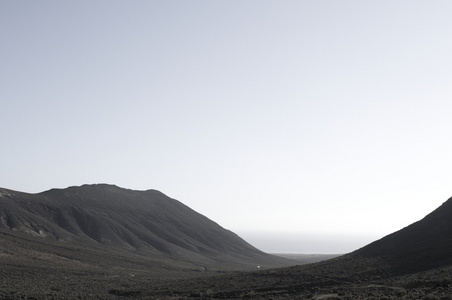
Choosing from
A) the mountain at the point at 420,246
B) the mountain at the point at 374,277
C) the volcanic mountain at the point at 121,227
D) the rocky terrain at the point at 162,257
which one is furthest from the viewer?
the volcanic mountain at the point at 121,227

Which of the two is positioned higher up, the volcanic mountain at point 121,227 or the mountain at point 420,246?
the volcanic mountain at point 121,227

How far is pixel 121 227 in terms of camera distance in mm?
132500

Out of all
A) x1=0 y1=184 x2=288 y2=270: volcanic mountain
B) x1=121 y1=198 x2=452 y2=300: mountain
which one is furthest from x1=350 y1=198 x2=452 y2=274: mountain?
x1=0 y1=184 x2=288 y2=270: volcanic mountain

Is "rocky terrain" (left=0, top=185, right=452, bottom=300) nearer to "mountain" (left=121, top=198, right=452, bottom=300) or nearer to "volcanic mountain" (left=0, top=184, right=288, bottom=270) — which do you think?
"mountain" (left=121, top=198, right=452, bottom=300)

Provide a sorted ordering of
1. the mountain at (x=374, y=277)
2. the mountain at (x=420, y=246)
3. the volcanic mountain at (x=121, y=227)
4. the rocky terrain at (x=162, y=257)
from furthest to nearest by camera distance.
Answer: the volcanic mountain at (x=121, y=227) < the mountain at (x=420, y=246) < the rocky terrain at (x=162, y=257) < the mountain at (x=374, y=277)

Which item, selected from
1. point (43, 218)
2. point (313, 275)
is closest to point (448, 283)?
point (313, 275)

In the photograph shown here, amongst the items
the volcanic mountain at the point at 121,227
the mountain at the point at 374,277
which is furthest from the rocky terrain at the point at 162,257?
the volcanic mountain at the point at 121,227

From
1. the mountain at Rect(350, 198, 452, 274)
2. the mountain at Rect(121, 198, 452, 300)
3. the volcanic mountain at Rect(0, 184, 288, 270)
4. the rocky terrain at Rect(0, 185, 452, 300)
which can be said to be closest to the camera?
the mountain at Rect(121, 198, 452, 300)

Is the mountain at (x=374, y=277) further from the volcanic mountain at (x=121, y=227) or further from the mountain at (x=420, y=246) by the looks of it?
the volcanic mountain at (x=121, y=227)

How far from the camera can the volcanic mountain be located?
107188 millimetres

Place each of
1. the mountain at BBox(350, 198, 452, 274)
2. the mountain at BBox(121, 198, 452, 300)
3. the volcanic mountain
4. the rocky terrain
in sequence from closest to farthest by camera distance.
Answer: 1. the mountain at BBox(121, 198, 452, 300)
2. the rocky terrain
3. the mountain at BBox(350, 198, 452, 274)
4. the volcanic mountain

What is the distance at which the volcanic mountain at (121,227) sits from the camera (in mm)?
107188

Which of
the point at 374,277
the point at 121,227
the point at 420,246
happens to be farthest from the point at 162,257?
the point at 374,277

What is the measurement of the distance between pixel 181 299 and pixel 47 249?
57171 mm
